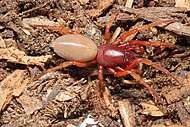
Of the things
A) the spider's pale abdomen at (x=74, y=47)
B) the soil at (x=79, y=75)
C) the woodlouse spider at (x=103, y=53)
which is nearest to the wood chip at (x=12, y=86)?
the soil at (x=79, y=75)

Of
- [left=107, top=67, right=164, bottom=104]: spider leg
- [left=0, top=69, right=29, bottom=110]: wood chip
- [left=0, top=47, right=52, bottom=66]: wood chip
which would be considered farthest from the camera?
[left=0, top=47, right=52, bottom=66]: wood chip

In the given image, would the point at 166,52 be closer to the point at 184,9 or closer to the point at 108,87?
the point at 184,9

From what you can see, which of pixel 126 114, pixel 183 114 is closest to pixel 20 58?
pixel 126 114

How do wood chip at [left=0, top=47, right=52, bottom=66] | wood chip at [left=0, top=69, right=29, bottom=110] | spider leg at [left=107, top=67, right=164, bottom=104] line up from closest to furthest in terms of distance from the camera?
spider leg at [left=107, top=67, right=164, bottom=104] < wood chip at [left=0, top=69, right=29, bottom=110] < wood chip at [left=0, top=47, right=52, bottom=66]

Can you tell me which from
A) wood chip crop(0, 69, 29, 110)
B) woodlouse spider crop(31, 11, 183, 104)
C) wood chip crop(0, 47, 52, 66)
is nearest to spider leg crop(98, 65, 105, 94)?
woodlouse spider crop(31, 11, 183, 104)

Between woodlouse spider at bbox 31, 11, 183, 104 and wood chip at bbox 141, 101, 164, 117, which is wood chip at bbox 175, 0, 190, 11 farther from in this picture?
wood chip at bbox 141, 101, 164, 117

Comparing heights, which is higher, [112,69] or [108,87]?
[112,69]

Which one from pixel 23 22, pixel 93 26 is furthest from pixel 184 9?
pixel 23 22
